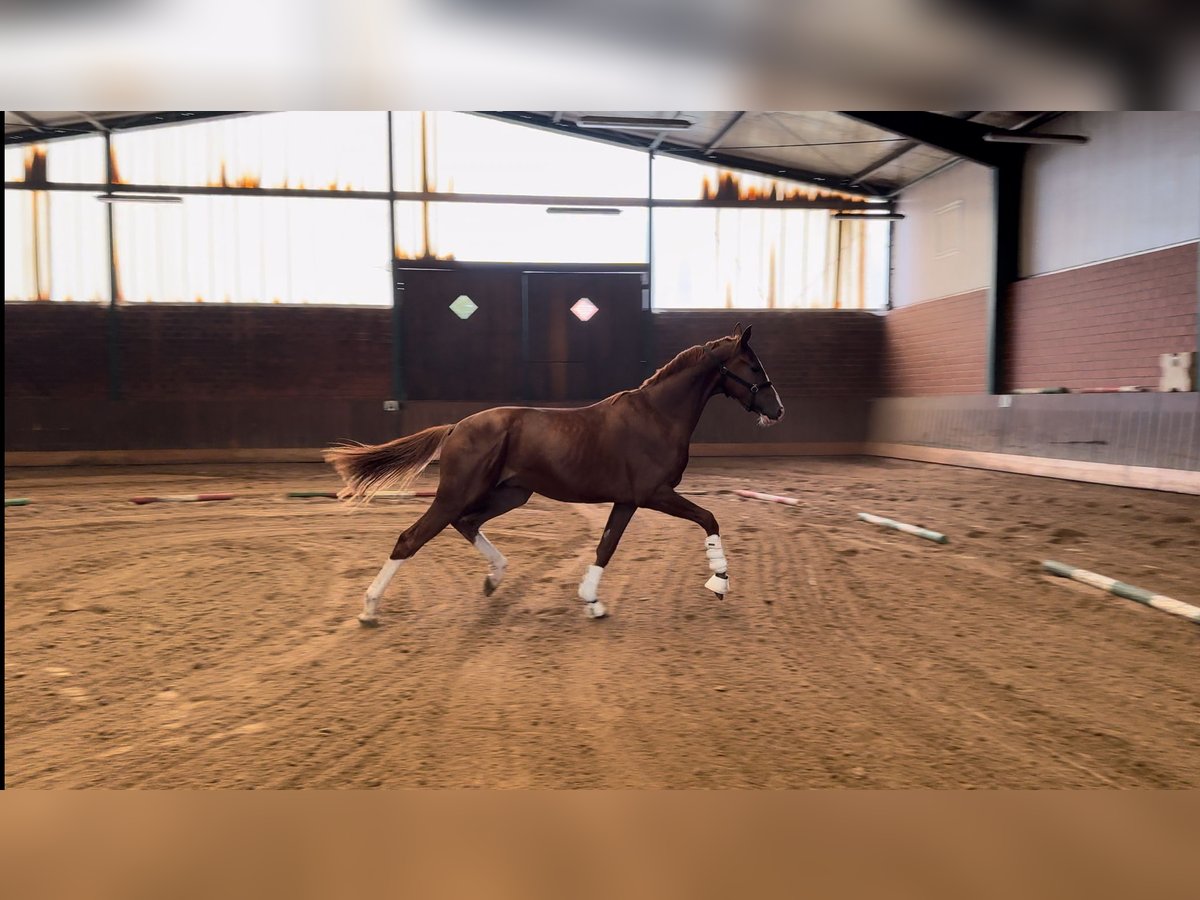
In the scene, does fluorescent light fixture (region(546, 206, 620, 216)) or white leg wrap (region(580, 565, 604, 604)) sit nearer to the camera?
white leg wrap (region(580, 565, 604, 604))

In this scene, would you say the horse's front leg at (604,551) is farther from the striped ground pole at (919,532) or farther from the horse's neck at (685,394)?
the striped ground pole at (919,532)

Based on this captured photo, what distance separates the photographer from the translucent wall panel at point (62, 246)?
10.1m

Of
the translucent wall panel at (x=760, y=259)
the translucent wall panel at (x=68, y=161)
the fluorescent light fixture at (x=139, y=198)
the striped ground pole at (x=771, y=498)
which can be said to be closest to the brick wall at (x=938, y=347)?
the translucent wall panel at (x=760, y=259)

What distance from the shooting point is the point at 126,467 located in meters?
9.19

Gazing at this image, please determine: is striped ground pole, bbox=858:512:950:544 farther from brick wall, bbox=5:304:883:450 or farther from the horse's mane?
brick wall, bbox=5:304:883:450

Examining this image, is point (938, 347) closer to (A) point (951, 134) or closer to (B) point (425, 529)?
(A) point (951, 134)

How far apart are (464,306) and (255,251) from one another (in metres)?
4.10

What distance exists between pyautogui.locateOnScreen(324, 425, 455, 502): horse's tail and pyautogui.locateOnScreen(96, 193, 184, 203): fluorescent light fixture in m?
9.63

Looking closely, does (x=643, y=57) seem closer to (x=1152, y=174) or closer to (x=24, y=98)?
(x=24, y=98)

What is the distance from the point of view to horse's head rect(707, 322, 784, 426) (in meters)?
3.10

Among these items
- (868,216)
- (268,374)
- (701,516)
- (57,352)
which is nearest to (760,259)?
(868,216)

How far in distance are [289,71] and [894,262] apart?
12.3 meters

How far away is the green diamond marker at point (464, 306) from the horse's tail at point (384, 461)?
6496 millimetres

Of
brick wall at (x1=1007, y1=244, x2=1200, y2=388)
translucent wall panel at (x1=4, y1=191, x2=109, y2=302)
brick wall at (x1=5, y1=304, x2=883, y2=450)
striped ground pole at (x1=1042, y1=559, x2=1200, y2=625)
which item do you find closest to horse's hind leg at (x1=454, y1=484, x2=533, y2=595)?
striped ground pole at (x1=1042, y1=559, x2=1200, y2=625)
